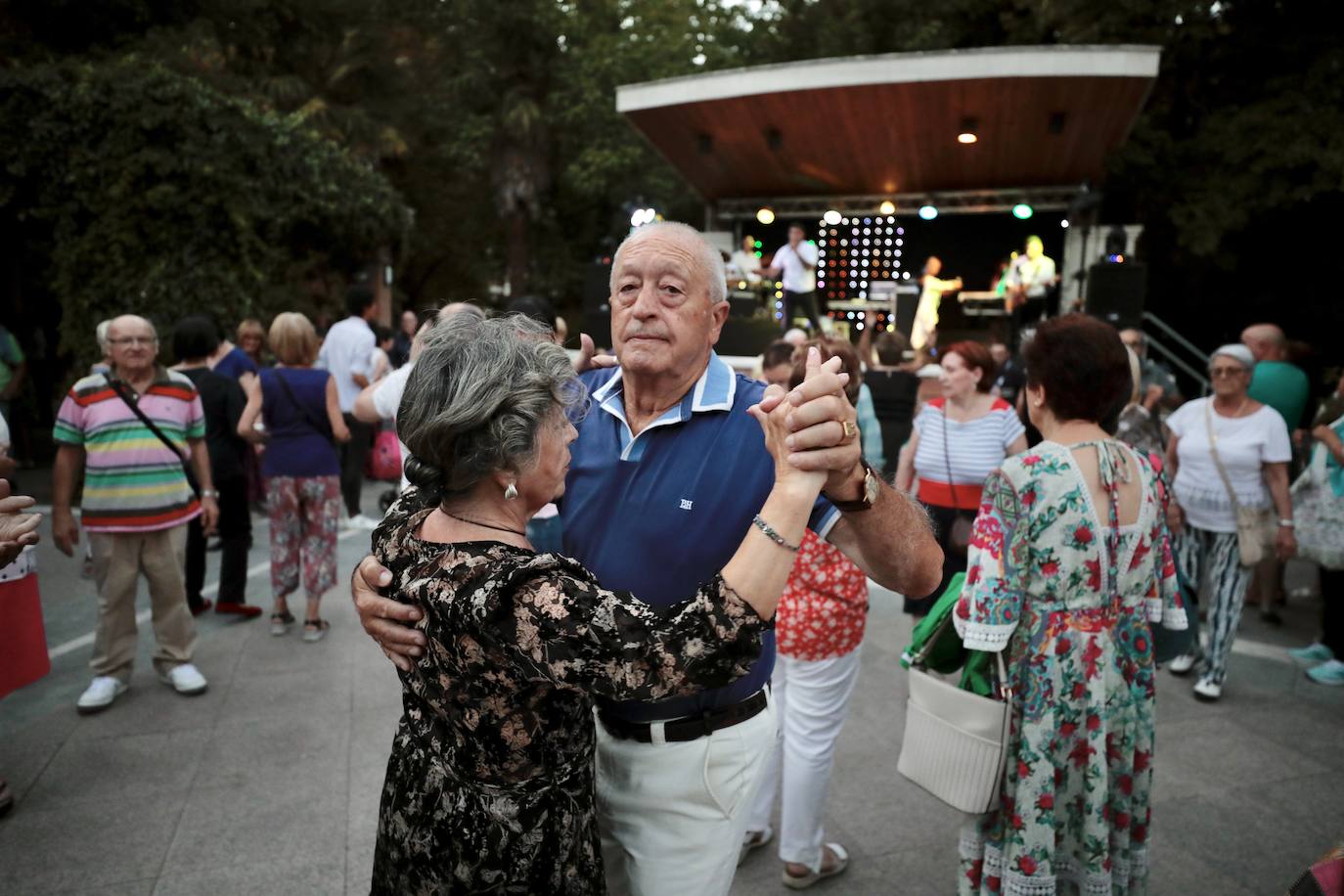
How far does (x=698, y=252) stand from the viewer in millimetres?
2047

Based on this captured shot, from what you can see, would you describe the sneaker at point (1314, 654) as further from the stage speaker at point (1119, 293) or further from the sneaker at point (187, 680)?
the stage speaker at point (1119, 293)

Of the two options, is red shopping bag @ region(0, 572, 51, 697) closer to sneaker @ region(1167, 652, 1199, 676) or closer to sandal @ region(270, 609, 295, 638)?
sandal @ region(270, 609, 295, 638)

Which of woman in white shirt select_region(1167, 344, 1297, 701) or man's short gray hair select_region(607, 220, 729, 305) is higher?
man's short gray hair select_region(607, 220, 729, 305)

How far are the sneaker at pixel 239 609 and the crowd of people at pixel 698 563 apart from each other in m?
1.17

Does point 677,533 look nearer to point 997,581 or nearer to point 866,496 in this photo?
point 866,496

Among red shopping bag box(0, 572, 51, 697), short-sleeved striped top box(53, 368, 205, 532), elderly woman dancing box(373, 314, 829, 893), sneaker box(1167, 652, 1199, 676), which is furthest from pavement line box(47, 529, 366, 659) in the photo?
sneaker box(1167, 652, 1199, 676)

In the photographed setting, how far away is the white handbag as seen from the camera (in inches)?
100.0

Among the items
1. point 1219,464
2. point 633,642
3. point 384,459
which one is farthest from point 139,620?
point 1219,464

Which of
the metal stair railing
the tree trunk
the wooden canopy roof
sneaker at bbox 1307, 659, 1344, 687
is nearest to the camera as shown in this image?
sneaker at bbox 1307, 659, 1344, 687

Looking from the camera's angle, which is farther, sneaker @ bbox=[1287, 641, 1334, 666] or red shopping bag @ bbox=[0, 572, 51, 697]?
sneaker @ bbox=[1287, 641, 1334, 666]

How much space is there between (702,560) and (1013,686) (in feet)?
4.24

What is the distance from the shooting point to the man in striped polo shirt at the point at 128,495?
4.34m

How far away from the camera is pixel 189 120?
33.7ft

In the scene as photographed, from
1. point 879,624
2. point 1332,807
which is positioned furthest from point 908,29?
point 1332,807
